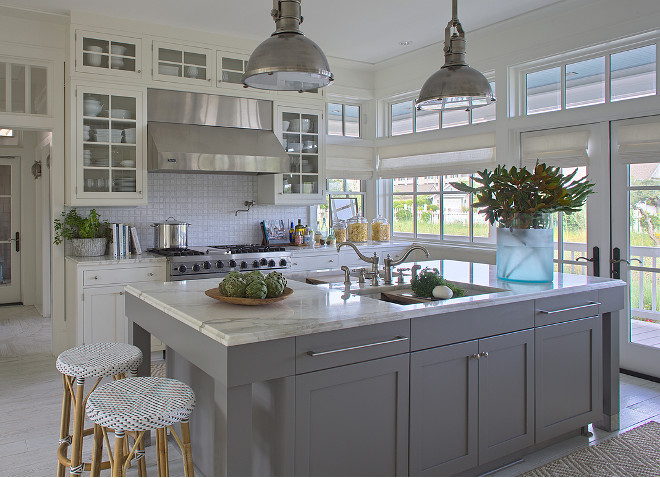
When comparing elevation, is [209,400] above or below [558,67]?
below

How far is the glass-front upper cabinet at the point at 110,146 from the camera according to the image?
478cm

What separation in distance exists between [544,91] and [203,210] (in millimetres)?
3520

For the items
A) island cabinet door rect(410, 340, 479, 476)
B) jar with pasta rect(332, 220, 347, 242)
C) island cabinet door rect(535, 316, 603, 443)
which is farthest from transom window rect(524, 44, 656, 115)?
island cabinet door rect(410, 340, 479, 476)

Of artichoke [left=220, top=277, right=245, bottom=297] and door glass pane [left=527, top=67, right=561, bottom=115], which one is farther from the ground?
door glass pane [left=527, top=67, right=561, bottom=115]

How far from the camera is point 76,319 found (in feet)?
14.9

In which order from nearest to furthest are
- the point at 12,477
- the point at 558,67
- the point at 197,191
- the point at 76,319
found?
the point at 12,477
the point at 76,319
the point at 558,67
the point at 197,191

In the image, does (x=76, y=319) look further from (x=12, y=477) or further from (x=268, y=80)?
(x=268, y=80)

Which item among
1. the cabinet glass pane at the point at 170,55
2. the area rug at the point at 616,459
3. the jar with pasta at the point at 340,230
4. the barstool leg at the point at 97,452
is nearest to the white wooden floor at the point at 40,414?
the area rug at the point at 616,459

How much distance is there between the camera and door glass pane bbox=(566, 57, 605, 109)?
4.55 m

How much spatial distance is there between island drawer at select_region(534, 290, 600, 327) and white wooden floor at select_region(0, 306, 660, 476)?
75cm

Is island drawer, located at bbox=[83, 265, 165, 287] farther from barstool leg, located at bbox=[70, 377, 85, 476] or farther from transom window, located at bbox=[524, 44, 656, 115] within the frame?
transom window, located at bbox=[524, 44, 656, 115]

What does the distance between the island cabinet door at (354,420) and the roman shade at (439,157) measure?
362 cm

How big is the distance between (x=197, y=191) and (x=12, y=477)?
133 inches

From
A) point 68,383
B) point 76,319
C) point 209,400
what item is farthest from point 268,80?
point 76,319
